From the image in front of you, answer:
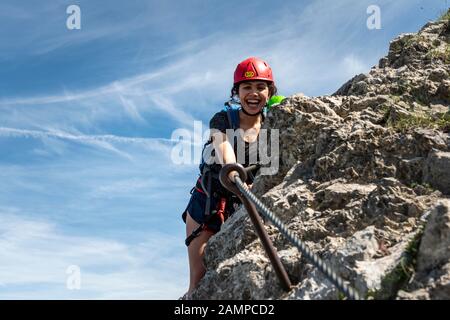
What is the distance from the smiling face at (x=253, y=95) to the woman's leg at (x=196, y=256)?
2297 millimetres

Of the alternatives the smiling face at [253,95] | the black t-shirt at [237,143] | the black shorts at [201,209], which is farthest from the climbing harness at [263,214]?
the smiling face at [253,95]

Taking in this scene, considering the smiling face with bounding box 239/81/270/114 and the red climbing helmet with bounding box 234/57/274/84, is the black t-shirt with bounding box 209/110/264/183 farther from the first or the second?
the red climbing helmet with bounding box 234/57/274/84

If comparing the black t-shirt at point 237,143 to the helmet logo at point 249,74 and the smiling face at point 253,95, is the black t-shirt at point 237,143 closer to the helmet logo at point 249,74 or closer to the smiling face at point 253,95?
the smiling face at point 253,95

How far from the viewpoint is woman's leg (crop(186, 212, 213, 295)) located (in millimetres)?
7238

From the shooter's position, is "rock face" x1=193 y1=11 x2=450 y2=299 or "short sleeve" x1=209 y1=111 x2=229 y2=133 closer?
"rock face" x1=193 y1=11 x2=450 y2=299

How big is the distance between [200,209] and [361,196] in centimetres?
328

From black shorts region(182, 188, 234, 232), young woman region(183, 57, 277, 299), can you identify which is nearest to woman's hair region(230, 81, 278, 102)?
young woman region(183, 57, 277, 299)

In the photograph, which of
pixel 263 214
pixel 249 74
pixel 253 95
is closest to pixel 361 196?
pixel 263 214

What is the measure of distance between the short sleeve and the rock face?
73 centimetres

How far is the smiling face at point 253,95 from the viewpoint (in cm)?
833

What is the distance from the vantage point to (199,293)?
609cm
